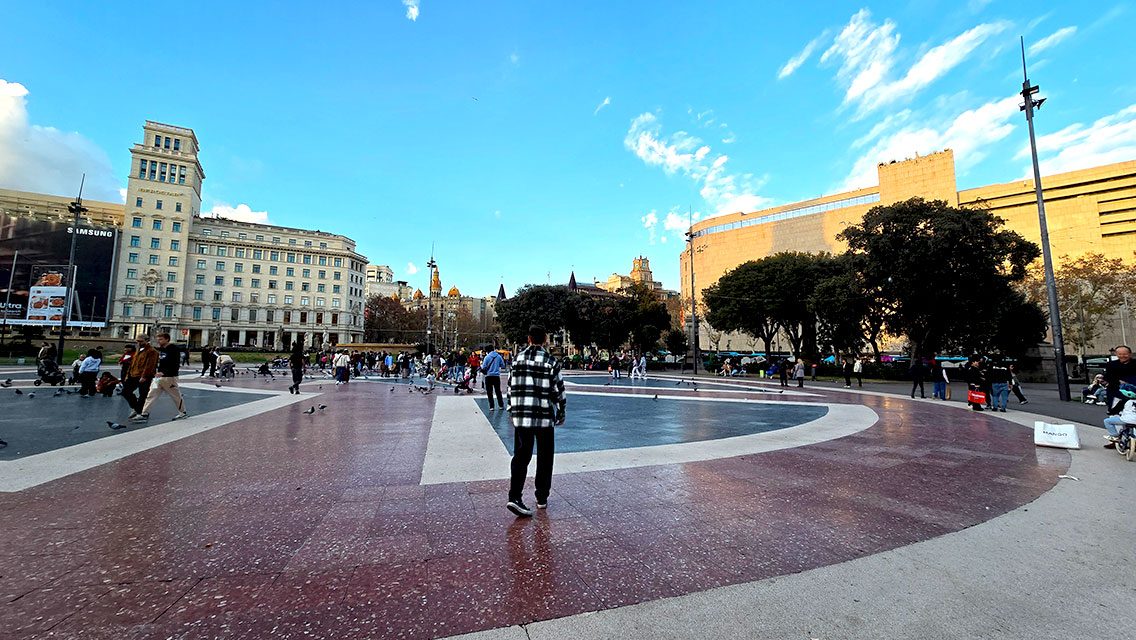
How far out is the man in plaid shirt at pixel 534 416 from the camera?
387cm

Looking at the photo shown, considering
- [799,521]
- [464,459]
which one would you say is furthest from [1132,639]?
[464,459]

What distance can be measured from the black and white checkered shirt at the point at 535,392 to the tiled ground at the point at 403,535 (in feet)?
2.68

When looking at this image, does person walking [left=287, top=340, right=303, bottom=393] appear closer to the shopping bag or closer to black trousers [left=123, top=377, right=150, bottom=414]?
black trousers [left=123, top=377, right=150, bottom=414]

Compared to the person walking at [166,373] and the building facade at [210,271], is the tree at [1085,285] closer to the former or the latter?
the person walking at [166,373]

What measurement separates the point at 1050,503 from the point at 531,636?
5147 mm

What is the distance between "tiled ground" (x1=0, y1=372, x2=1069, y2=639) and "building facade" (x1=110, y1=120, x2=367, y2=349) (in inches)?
2882

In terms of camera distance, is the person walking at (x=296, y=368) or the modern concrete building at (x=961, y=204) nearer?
the person walking at (x=296, y=368)

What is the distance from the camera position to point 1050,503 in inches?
170

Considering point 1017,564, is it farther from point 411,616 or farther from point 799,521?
point 411,616

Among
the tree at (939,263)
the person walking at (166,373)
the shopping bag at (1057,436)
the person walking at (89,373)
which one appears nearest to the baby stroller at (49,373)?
the person walking at (89,373)

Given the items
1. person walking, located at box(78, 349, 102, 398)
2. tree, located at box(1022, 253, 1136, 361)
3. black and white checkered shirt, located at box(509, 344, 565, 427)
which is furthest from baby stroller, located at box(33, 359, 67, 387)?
tree, located at box(1022, 253, 1136, 361)

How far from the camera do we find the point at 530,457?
3.97m

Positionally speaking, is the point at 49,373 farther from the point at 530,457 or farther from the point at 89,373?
the point at 530,457

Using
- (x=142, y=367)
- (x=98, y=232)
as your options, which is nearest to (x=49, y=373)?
(x=142, y=367)
